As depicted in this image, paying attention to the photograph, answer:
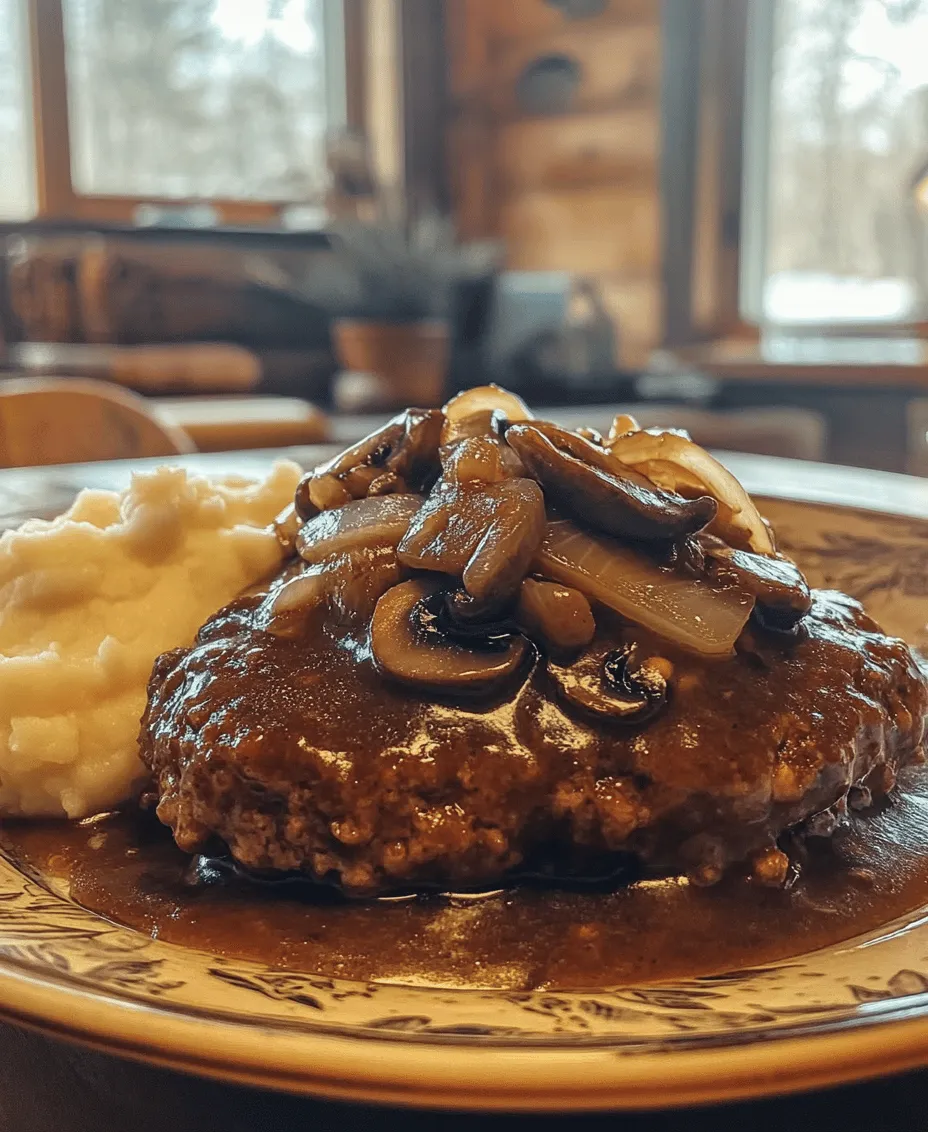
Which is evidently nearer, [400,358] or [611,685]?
[611,685]

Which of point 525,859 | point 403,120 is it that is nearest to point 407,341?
point 403,120

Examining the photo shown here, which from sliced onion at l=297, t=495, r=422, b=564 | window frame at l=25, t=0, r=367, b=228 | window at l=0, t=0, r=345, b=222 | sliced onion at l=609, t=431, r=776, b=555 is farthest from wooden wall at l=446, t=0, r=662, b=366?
sliced onion at l=297, t=495, r=422, b=564

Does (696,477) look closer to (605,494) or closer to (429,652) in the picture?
(605,494)

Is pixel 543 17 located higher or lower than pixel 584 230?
higher

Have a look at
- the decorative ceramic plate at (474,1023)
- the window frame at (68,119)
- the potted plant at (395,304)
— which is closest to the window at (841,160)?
the potted plant at (395,304)

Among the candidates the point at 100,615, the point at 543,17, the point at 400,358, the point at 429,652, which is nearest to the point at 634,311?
the point at 543,17

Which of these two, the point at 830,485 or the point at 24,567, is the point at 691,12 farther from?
the point at 24,567

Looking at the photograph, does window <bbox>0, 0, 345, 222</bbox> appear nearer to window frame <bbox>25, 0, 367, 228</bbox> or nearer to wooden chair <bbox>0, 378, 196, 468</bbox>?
window frame <bbox>25, 0, 367, 228</bbox>
